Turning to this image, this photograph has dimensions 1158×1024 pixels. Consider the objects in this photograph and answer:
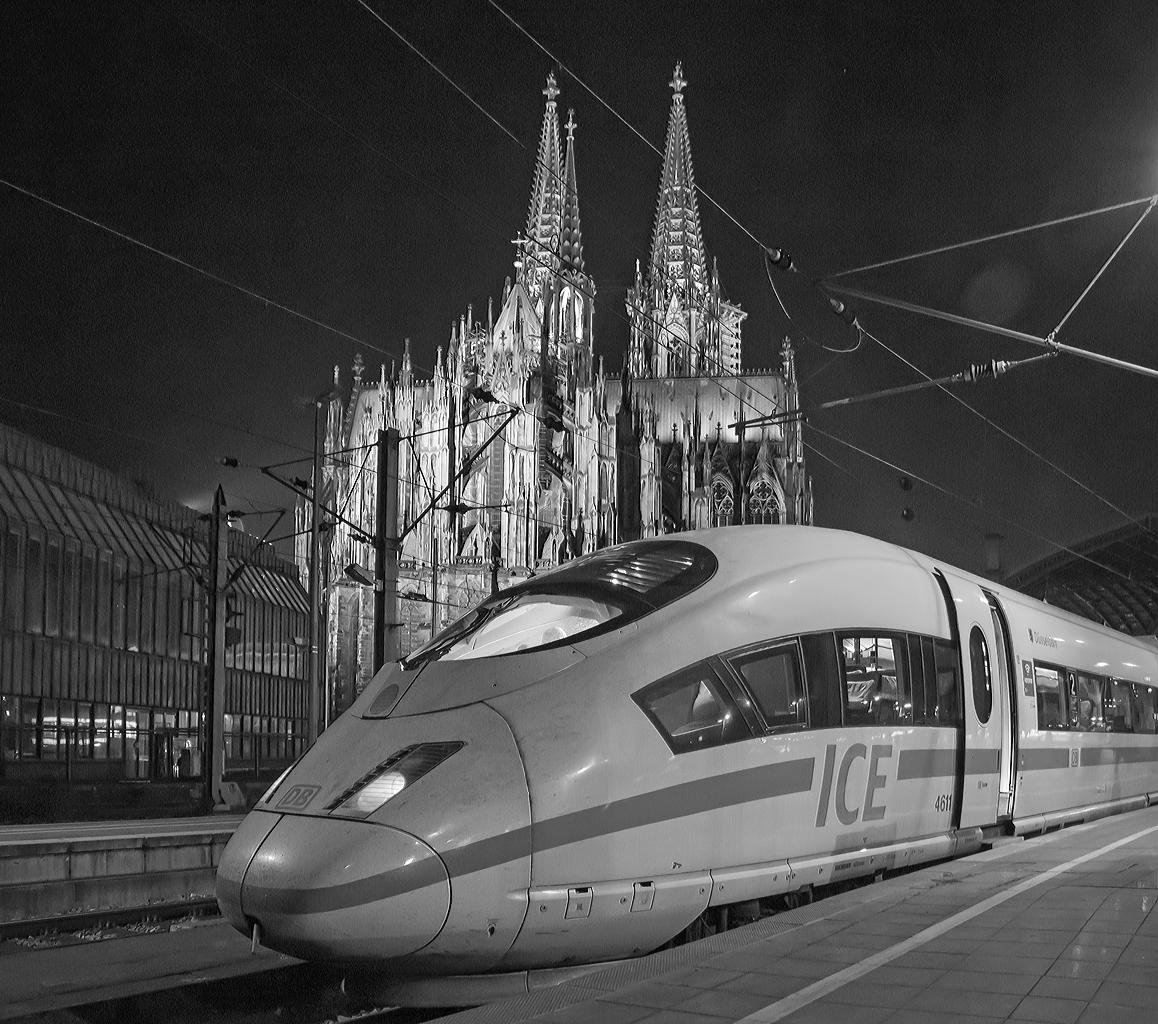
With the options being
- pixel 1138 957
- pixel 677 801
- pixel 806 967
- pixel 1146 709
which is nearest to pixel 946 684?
pixel 677 801

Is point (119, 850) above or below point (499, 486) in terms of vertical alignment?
below

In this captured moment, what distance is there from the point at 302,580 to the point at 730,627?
5806 centimetres

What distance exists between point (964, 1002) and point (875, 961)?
0.99 m

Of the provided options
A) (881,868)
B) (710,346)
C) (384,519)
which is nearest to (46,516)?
(384,519)

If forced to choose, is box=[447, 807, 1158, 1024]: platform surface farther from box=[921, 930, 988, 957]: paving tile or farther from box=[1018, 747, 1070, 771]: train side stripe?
box=[1018, 747, 1070, 771]: train side stripe

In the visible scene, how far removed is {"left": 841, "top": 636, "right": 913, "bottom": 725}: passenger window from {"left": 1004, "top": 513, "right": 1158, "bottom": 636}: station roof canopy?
48709 mm

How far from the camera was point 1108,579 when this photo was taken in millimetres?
68250

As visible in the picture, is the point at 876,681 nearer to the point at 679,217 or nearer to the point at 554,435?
the point at 554,435

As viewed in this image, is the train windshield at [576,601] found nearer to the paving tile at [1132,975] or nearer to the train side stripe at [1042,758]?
the paving tile at [1132,975]

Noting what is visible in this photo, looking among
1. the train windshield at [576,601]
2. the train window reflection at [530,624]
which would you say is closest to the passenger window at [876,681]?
the train windshield at [576,601]

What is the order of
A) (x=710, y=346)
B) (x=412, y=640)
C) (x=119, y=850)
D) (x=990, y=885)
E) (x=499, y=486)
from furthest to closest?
(x=710, y=346), (x=499, y=486), (x=412, y=640), (x=119, y=850), (x=990, y=885)

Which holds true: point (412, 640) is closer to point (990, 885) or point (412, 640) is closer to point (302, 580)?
point (302, 580)

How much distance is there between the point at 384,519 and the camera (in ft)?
60.2

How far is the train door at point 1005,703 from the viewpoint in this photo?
1325 centimetres
